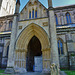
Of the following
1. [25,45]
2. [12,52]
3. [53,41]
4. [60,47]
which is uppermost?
[53,41]

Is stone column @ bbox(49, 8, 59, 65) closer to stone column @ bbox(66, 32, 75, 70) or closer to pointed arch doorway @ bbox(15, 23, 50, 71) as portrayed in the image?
pointed arch doorway @ bbox(15, 23, 50, 71)

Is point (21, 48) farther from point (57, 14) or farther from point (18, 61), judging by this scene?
point (57, 14)

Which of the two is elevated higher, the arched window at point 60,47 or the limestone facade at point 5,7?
the limestone facade at point 5,7

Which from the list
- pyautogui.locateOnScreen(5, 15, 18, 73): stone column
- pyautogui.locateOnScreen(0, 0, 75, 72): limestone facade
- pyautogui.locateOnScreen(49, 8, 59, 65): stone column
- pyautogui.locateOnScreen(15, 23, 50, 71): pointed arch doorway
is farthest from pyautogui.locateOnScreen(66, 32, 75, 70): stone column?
pyautogui.locateOnScreen(5, 15, 18, 73): stone column

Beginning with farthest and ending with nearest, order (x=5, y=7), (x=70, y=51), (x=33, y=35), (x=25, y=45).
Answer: (x=5, y=7) < (x=70, y=51) < (x=33, y=35) < (x=25, y=45)

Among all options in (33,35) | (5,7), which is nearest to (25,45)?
(33,35)

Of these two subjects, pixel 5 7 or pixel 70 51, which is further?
pixel 5 7

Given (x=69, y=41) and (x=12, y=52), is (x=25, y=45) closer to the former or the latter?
(x=12, y=52)

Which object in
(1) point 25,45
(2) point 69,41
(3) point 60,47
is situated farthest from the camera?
(3) point 60,47

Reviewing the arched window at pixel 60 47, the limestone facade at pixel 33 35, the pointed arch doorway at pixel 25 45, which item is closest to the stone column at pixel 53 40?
the limestone facade at pixel 33 35

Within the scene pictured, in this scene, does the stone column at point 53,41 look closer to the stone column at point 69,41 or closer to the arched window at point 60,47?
the stone column at point 69,41

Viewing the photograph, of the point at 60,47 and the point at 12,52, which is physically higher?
the point at 60,47

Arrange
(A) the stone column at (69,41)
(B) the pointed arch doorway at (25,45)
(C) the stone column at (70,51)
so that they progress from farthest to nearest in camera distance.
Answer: (A) the stone column at (69,41) < (C) the stone column at (70,51) < (B) the pointed arch doorway at (25,45)

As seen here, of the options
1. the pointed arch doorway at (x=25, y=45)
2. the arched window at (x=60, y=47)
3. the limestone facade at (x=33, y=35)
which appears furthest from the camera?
the arched window at (x=60, y=47)
